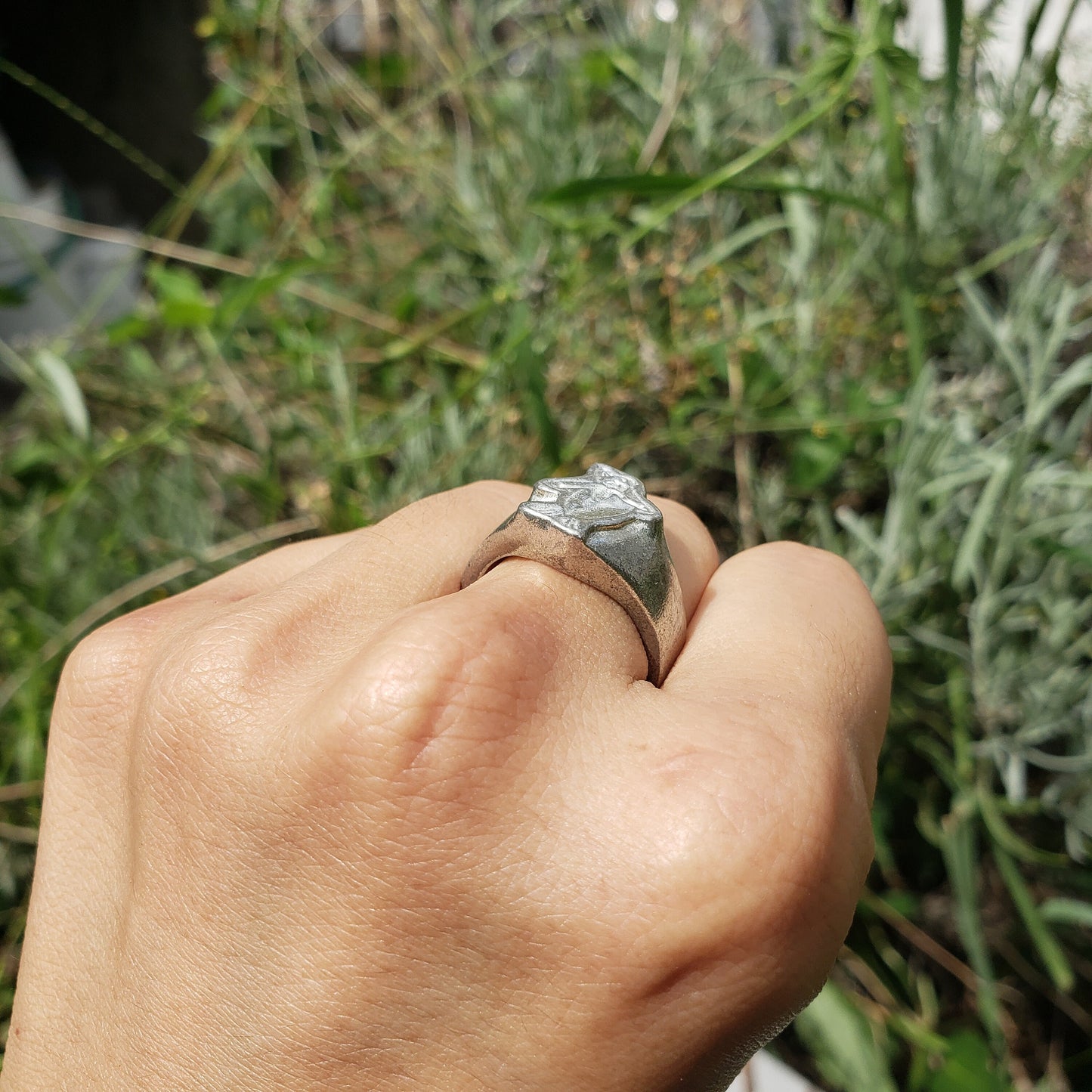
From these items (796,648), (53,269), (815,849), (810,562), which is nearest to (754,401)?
(810,562)

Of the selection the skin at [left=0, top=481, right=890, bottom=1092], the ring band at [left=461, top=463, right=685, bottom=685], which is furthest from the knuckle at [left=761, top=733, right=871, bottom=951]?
the ring band at [left=461, top=463, right=685, bottom=685]

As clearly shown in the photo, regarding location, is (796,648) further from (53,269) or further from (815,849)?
(53,269)

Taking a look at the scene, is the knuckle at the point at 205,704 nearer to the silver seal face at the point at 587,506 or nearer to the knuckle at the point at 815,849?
the silver seal face at the point at 587,506

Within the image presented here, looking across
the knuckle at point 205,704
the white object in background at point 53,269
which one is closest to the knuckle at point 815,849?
the knuckle at point 205,704

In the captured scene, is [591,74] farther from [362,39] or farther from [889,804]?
[362,39]

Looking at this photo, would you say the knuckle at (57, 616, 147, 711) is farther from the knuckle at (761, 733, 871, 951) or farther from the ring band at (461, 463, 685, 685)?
the knuckle at (761, 733, 871, 951)

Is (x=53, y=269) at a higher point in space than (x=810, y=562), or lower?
higher
